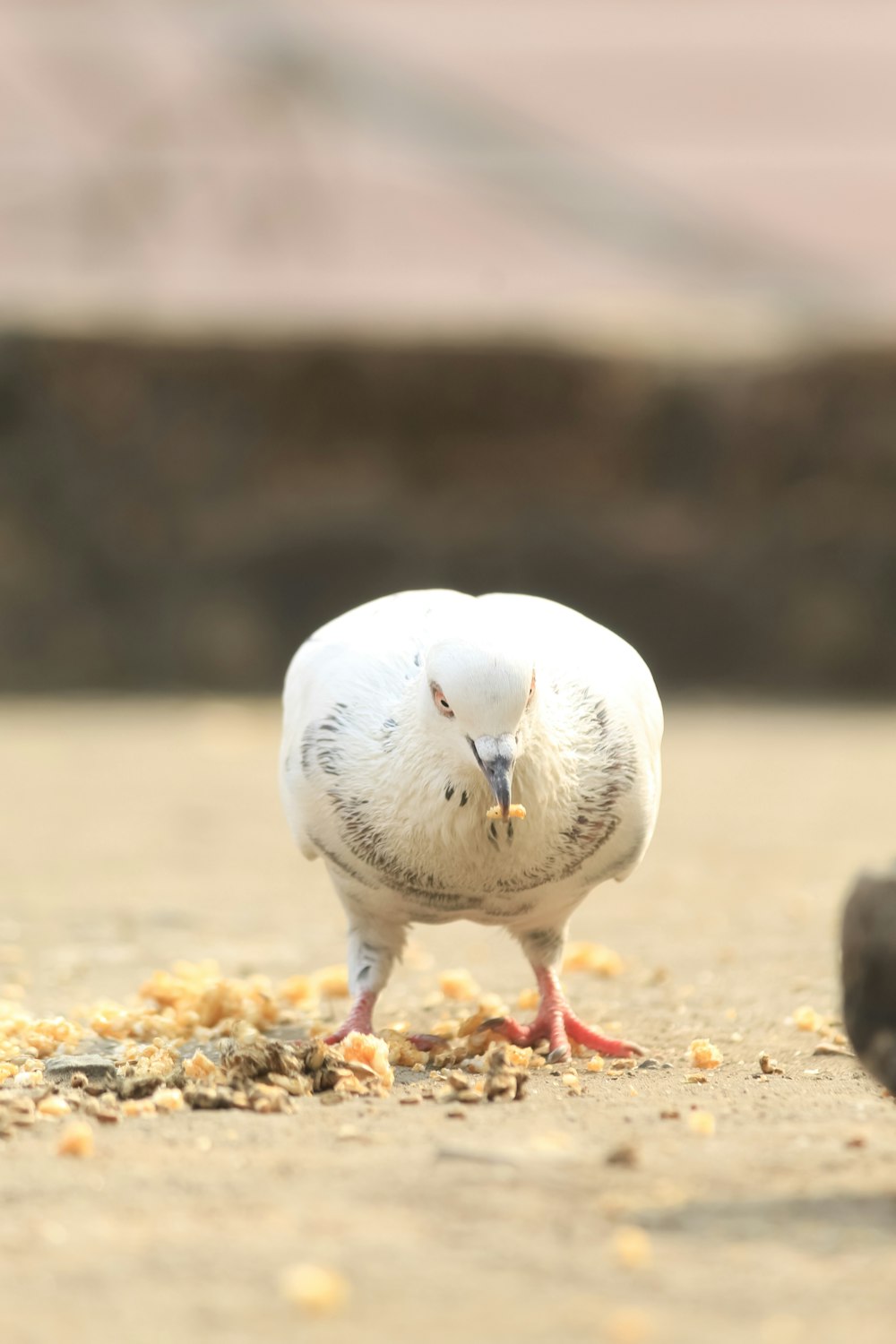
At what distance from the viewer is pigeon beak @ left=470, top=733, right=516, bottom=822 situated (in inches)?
129

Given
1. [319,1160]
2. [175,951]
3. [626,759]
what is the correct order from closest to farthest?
[319,1160], [626,759], [175,951]

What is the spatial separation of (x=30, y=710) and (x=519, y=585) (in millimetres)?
3884

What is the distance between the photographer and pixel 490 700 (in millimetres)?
3334

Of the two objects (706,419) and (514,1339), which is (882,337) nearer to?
(706,419)

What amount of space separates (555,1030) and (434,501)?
964cm

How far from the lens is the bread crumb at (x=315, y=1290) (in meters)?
2.12

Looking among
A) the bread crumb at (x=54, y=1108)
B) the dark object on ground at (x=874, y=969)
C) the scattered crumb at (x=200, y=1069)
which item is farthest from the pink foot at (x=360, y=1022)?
the dark object on ground at (x=874, y=969)

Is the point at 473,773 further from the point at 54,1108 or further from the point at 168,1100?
the point at 54,1108

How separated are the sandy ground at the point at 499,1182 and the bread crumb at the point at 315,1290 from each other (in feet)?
0.06

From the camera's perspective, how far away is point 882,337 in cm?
1320

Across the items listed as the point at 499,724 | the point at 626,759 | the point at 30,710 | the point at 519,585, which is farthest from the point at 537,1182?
the point at 519,585

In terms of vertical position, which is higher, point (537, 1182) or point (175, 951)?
point (537, 1182)

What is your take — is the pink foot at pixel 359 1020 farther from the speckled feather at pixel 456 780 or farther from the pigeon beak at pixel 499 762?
the pigeon beak at pixel 499 762

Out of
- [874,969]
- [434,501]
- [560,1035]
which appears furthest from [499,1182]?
[434,501]
